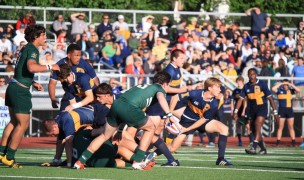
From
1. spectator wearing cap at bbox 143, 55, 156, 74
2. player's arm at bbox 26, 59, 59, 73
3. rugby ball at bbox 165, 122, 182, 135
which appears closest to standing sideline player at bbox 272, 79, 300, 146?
spectator wearing cap at bbox 143, 55, 156, 74

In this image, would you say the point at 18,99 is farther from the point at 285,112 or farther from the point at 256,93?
the point at 285,112

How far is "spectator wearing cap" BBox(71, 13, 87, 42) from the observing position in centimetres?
3061

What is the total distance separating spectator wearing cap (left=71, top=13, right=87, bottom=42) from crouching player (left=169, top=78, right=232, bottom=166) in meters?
12.4

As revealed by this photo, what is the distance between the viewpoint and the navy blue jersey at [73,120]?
50.0 feet

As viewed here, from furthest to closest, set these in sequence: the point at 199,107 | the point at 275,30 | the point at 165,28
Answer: the point at 275,30
the point at 165,28
the point at 199,107

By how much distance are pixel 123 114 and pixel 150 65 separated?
48.1 feet

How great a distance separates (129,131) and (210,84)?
2145 mm

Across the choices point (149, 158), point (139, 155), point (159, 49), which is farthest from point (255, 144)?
point (159, 49)

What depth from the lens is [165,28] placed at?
32.3 m

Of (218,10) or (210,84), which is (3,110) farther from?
(218,10)

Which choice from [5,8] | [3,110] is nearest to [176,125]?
[3,110]

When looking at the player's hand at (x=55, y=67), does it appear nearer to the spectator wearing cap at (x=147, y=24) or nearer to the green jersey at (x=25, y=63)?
the green jersey at (x=25, y=63)

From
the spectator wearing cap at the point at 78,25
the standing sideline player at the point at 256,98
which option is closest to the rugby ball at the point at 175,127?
the standing sideline player at the point at 256,98

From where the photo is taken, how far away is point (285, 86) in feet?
91.0
